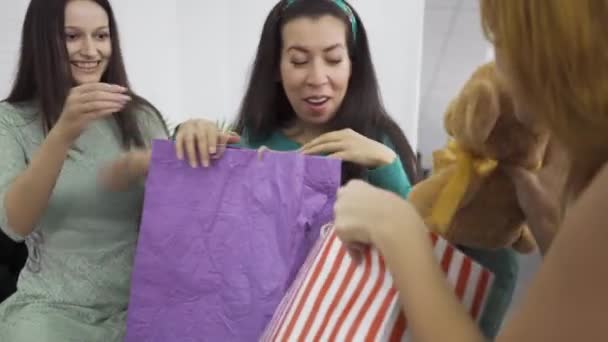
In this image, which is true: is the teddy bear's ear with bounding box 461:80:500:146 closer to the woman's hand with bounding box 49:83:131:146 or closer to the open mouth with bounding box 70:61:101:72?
the woman's hand with bounding box 49:83:131:146

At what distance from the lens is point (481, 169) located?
25.0 inches

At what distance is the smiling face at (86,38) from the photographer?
1.07m

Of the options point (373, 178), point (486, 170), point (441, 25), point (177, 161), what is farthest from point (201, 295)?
point (441, 25)

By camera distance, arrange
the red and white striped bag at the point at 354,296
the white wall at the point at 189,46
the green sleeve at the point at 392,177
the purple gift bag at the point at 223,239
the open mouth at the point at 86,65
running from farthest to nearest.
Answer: the white wall at the point at 189,46, the open mouth at the point at 86,65, the green sleeve at the point at 392,177, the purple gift bag at the point at 223,239, the red and white striped bag at the point at 354,296

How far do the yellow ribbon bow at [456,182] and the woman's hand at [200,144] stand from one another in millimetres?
311

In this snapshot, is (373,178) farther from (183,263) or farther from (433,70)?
(433,70)

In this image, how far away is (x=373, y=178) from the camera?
892 millimetres

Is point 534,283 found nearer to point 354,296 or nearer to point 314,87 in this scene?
point 354,296

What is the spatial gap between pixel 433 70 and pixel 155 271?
3103mm

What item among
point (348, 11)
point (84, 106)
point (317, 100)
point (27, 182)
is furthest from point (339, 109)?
point (27, 182)

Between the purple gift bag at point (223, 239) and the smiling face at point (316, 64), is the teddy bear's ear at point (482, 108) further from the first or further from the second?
the smiling face at point (316, 64)

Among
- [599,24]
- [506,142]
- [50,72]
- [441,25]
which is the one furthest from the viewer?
[441,25]

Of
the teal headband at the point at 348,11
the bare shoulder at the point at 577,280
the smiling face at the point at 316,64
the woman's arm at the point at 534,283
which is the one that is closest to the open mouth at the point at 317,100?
the smiling face at the point at 316,64

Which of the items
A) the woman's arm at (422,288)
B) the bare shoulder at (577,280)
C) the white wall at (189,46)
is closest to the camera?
the bare shoulder at (577,280)
